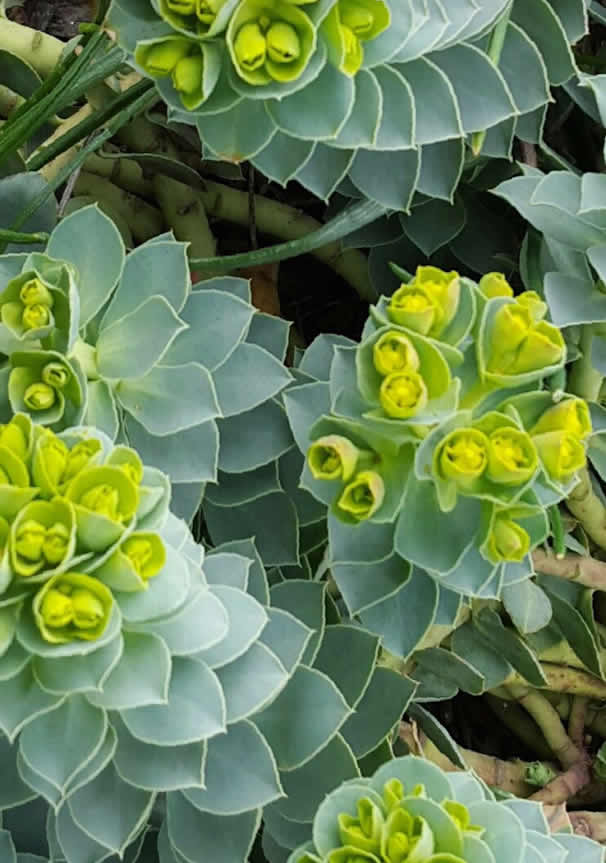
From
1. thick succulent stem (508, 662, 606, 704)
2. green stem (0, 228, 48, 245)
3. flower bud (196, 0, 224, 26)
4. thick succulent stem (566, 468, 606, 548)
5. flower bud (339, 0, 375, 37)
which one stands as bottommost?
thick succulent stem (508, 662, 606, 704)

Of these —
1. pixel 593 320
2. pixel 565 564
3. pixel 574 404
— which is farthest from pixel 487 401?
pixel 565 564

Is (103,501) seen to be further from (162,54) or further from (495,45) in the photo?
(495,45)

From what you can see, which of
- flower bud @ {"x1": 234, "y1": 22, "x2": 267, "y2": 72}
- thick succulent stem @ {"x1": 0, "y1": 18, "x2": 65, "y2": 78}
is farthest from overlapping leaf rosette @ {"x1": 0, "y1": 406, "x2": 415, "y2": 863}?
thick succulent stem @ {"x1": 0, "y1": 18, "x2": 65, "y2": 78}

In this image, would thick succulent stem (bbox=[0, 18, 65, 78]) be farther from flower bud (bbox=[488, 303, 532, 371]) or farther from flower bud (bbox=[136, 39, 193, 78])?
flower bud (bbox=[488, 303, 532, 371])

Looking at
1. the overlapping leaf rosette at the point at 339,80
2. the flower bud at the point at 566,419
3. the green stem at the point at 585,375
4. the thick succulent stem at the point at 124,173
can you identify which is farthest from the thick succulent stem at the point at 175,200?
the flower bud at the point at 566,419

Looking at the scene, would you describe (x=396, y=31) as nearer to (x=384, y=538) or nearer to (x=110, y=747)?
(x=384, y=538)

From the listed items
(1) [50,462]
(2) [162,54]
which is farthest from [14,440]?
(2) [162,54]
